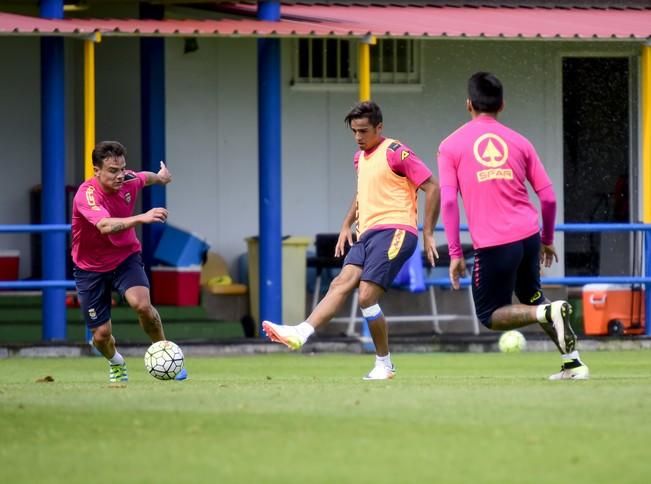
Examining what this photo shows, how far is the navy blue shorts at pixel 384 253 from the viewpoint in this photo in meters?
12.2

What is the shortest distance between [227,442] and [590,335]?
36.4 feet

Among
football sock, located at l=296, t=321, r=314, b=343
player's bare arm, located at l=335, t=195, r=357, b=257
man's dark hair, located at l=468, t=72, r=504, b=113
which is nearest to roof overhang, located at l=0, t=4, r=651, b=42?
player's bare arm, located at l=335, t=195, r=357, b=257

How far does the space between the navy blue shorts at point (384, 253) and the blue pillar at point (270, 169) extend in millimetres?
5418

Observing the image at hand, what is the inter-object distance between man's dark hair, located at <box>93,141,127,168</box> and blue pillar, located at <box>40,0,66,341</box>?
4.62 meters

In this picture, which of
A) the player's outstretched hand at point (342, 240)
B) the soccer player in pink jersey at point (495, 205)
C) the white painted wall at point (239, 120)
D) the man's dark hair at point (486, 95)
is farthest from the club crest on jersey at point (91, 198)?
the white painted wall at point (239, 120)

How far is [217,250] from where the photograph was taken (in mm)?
19750

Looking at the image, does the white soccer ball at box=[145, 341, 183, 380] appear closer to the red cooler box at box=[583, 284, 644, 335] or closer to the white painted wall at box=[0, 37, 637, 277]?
the white painted wall at box=[0, 37, 637, 277]

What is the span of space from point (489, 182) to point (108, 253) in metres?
3.34

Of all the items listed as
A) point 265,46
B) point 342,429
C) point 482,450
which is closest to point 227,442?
point 342,429

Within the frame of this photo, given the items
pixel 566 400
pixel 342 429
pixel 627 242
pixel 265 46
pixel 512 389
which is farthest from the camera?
pixel 627 242

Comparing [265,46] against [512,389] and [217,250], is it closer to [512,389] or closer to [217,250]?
[217,250]

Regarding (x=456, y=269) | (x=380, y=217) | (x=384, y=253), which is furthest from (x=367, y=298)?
(x=456, y=269)

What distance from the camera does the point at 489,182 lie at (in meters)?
11.0

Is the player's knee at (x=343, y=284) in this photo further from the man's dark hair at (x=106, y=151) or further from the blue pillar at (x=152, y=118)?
the blue pillar at (x=152, y=118)
